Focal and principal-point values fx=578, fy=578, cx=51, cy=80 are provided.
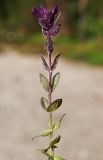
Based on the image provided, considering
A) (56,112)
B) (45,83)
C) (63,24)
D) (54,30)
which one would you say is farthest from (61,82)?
(54,30)

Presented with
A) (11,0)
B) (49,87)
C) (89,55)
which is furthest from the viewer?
(11,0)

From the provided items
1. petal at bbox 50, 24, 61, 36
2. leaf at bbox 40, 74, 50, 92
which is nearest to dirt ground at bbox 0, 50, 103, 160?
leaf at bbox 40, 74, 50, 92

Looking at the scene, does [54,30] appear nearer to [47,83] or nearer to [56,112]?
[47,83]

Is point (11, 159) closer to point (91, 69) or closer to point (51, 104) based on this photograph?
point (51, 104)

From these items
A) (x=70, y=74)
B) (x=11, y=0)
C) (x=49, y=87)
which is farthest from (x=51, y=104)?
(x=11, y=0)

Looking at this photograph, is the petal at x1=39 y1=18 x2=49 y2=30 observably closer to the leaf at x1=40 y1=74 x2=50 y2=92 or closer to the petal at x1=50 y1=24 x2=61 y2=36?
the petal at x1=50 y1=24 x2=61 y2=36

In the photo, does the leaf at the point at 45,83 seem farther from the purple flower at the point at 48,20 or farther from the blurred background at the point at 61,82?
the blurred background at the point at 61,82

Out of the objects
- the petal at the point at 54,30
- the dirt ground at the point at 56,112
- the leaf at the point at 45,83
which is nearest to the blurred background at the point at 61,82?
the dirt ground at the point at 56,112
